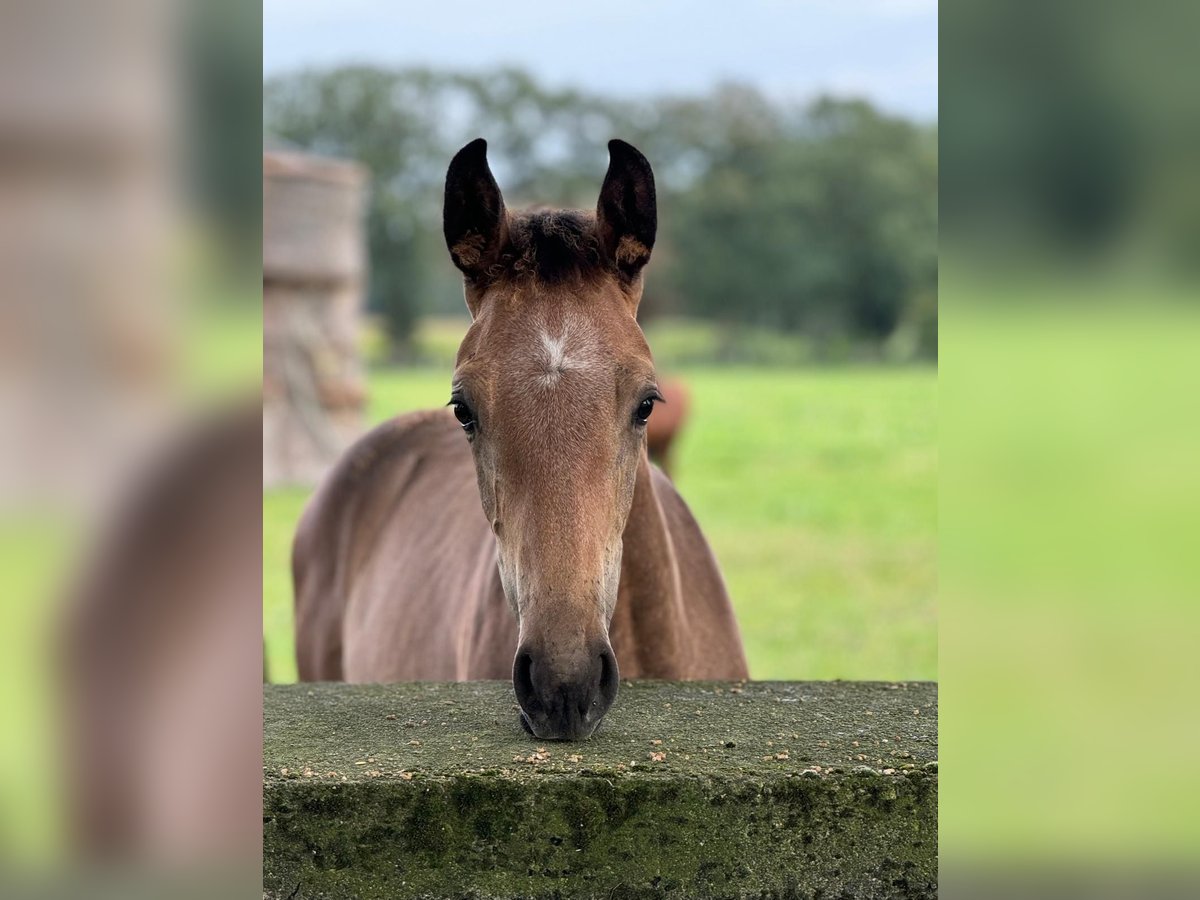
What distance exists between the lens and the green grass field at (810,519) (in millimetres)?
8422

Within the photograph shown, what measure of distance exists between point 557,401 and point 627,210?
502 millimetres

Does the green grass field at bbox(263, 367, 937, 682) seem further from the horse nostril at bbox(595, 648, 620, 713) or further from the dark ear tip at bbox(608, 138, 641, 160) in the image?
the horse nostril at bbox(595, 648, 620, 713)

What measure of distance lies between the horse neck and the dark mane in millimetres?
481

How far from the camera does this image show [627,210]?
2.29 m

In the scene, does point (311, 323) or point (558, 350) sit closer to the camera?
point (558, 350)

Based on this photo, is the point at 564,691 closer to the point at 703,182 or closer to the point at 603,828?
the point at 603,828

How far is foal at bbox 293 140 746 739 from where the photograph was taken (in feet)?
6.11
